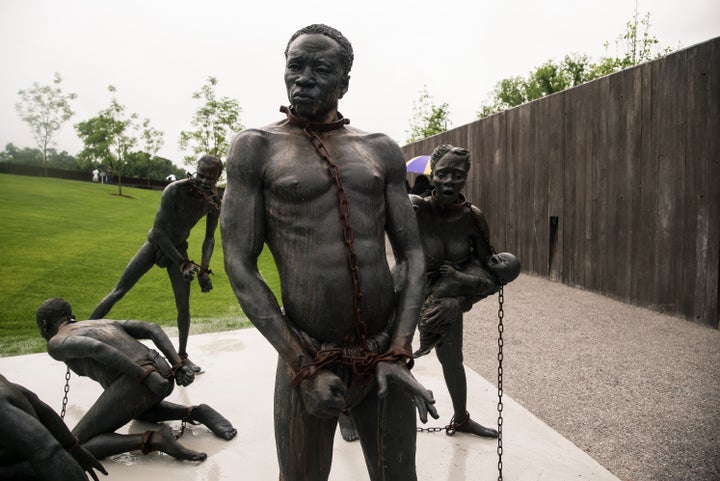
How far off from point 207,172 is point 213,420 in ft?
7.37

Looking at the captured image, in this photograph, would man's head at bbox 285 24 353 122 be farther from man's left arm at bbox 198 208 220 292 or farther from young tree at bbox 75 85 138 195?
young tree at bbox 75 85 138 195

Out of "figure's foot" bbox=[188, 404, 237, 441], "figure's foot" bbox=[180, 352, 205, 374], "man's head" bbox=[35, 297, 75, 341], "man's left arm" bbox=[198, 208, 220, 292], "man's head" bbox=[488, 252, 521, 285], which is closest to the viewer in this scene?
"man's head" bbox=[488, 252, 521, 285]

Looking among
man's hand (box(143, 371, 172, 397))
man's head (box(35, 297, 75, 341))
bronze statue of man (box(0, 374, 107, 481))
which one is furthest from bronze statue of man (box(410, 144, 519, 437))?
man's head (box(35, 297, 75, 341))

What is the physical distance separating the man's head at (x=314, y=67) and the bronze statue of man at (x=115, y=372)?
2394mm

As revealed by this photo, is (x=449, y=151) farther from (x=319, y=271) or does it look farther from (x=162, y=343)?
(x=162, y=343)

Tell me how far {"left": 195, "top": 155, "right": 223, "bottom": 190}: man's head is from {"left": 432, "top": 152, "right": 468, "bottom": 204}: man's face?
2414 mm

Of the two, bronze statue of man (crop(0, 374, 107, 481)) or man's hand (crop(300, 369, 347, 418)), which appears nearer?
man's hand (crop(300, 369, 347, 418))

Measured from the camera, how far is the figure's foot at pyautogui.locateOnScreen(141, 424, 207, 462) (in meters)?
3.44

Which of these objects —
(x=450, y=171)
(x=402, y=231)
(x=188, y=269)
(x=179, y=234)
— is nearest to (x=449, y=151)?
(x=450, y=171)

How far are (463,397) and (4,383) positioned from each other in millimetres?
2938

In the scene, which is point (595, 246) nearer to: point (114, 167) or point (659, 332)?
point (659, 332)

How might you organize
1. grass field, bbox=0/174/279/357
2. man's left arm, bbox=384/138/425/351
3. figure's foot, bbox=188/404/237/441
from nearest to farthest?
man's left arm, bbox=384/138/425/351, figure's foot, bbox=188/404/237/441, grass field, bbox=0/174/279/357

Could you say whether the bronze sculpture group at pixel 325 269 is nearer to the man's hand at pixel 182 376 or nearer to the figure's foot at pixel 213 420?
the man's hand at pixel 182 376

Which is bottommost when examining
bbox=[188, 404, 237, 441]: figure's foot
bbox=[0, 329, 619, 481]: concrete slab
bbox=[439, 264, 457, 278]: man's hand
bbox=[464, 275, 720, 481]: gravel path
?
bbox=[464, 275, 720, 481]: gravel path
